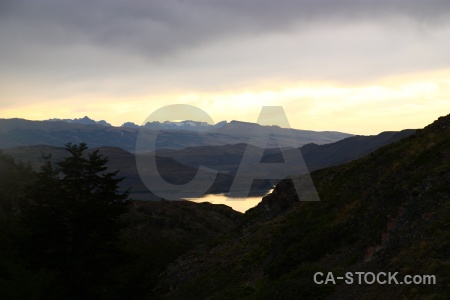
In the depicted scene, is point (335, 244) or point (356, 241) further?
point (335, 244)

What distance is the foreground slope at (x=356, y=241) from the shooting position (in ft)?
59.7

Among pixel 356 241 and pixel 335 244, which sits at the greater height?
pixel 356 241

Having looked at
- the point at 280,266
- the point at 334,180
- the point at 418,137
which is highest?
the point at 418,137

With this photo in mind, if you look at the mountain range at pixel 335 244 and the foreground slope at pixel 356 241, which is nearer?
the foreground slope at pixel 356 241

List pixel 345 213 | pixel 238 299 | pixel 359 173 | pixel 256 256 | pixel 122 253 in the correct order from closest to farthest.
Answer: pixel 238 299 → pixel 345 213 → pixel 256 256 → pixel 359 173 → pixel 122 253


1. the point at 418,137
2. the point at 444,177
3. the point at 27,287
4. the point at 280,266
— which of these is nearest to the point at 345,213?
the point at 280,266

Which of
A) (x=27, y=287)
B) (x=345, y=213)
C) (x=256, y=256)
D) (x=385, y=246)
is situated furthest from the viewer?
(x=27, y=287)

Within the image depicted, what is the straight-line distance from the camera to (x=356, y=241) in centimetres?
2525

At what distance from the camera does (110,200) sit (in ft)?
138

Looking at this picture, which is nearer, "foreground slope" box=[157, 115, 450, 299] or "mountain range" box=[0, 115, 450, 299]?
"foreground slope" box=[157, 115, 450, 299]

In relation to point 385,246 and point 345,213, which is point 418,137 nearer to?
point 345,213

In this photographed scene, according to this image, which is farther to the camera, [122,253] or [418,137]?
[122,253]

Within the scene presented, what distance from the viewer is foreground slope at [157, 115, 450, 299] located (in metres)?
18.2

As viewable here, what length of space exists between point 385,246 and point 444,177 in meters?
5.54
